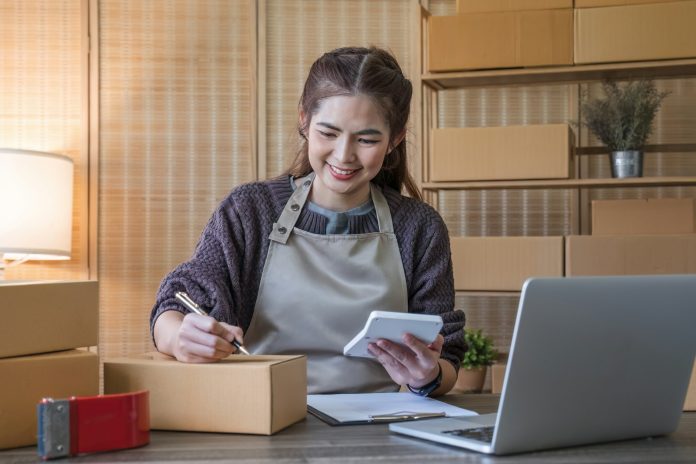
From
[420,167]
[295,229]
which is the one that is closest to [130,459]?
[295,229]

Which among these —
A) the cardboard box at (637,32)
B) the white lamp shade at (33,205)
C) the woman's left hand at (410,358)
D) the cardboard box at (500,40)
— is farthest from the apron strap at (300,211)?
the white lamp shade at (33,205)

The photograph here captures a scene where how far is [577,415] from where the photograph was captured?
1022mm

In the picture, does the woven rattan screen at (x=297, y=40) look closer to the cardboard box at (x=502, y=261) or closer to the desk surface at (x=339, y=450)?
the cardboard box at (x=502, y=261)

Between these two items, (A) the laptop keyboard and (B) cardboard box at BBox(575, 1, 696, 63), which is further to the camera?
(B) cardboard box at BBox(575, 1, 696, 63)

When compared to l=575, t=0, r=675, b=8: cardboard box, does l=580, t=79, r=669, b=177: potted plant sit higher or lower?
lower

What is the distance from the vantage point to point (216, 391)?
112 cm

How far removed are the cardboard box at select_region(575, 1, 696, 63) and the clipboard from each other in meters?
1.86

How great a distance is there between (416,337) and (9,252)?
82.2 inches

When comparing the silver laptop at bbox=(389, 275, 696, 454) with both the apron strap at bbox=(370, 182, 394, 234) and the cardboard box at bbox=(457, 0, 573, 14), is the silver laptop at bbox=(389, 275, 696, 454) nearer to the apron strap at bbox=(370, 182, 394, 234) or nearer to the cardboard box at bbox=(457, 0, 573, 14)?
the apron strap at bbox=(370, 182, 394, 234)

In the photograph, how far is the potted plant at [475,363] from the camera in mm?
3119

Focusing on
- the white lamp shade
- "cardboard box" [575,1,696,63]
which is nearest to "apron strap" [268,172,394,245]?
"cardboard box" [575,1,696,63]

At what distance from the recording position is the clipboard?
1.21 m

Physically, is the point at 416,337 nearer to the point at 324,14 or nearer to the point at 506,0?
the point at 506,0

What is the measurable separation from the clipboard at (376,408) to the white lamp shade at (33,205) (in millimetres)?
1935
